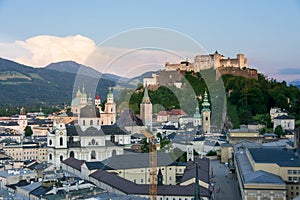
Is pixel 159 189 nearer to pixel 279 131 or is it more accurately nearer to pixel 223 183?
pixel 223 183

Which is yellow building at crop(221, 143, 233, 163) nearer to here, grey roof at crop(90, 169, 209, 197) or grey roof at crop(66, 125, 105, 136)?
grey roof at crop(66, 125, 105, 136)

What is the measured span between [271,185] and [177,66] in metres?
22.8

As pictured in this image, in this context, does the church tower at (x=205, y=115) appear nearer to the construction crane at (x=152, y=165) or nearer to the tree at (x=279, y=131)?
the tree at (x=279, y=131)

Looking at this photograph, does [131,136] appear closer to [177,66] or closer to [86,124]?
[86,124]

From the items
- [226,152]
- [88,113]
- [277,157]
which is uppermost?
[88,113]

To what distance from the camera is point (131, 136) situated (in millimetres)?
20422

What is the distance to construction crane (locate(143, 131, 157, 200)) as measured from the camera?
11.8 metres

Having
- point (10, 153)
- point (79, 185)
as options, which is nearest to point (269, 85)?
point (10, 153)

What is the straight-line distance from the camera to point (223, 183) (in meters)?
15.8

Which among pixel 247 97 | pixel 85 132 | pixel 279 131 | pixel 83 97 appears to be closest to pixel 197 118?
pixel 279 131

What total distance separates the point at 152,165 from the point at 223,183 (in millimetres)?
2356

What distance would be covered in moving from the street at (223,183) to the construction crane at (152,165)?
1786 mm

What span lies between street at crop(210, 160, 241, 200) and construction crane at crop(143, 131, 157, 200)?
70.3 inches

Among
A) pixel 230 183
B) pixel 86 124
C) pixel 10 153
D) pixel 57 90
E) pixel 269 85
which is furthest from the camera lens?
pixel 57 90
